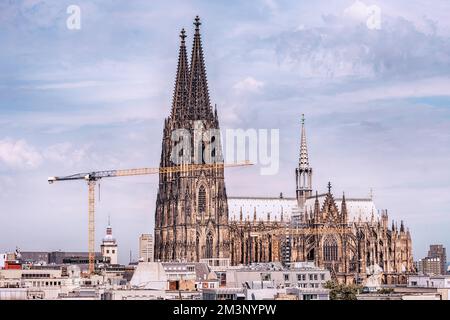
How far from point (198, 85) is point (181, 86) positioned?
6.04ft

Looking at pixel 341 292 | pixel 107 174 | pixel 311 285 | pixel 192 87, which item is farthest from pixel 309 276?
pixel 192 87

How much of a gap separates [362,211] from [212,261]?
23.7 m

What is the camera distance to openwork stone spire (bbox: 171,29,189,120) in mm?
131875

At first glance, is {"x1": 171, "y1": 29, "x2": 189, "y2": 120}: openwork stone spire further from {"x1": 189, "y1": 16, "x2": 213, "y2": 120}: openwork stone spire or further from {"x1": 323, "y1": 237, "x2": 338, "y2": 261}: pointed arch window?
{"x1": 323, "y1": 237, "x2": 338, "y2": 261}: pointed arch window

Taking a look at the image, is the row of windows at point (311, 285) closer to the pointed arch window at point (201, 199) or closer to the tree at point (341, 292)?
the tree at point (341, 292)

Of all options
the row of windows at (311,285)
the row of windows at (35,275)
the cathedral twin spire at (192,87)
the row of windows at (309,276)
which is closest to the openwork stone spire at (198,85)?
the cathedral twin spire at (192,87)

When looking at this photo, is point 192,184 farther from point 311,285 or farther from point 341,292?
point 341,292

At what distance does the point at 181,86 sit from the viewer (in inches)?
5246

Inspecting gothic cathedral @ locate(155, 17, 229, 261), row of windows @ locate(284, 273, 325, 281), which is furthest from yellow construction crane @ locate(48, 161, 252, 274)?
row of windows @ locate(284, 273, 325, 281)

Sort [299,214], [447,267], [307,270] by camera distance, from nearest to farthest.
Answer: [307,270] → [299,214] → [447,267]

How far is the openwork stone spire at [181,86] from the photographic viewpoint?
132m

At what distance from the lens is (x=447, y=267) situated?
15662 cm
